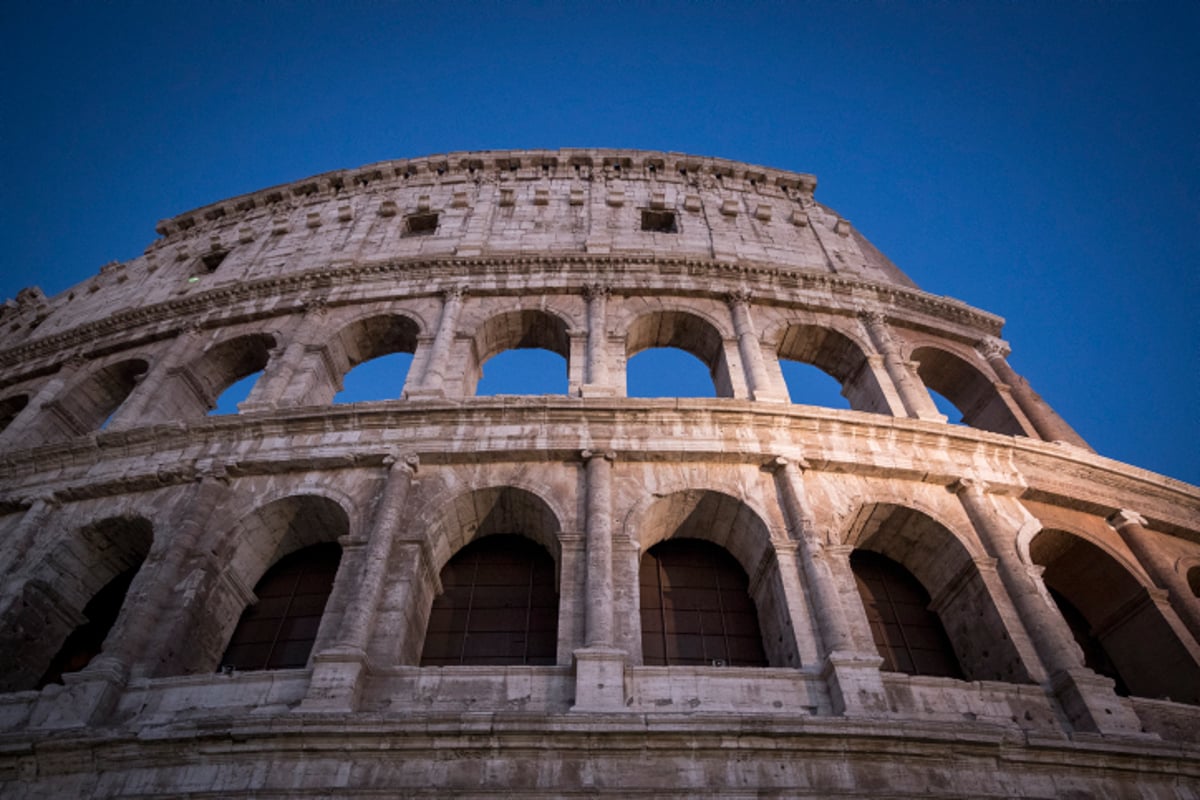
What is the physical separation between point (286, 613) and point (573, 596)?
449 cm

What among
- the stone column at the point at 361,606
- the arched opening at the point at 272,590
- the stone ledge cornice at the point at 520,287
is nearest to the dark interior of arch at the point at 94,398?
the stone ledge cornice at the point at 520,287

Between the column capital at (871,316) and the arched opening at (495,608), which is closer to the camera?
the arched opening at (495,608)

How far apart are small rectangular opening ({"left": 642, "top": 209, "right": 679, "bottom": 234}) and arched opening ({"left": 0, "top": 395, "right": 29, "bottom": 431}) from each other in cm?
1433

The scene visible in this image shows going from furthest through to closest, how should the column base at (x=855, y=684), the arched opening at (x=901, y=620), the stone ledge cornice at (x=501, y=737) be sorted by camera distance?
the arched opening at (x=901, y=620) < the column base at (x=855, y=684) < the stone ledge cornice at (x=501, y=737)

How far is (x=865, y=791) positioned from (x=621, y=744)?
2421mm

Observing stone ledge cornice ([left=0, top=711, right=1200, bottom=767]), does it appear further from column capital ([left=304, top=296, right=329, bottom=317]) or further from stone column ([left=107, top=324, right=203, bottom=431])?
column capital ([left=304, top=296, right=329, bottom=317])

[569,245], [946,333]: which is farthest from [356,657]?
[946,333]

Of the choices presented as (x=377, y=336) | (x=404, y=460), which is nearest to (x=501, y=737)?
(x=404, y=460)

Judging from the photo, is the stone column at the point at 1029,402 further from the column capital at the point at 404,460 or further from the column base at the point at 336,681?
the column base at the point at 336,681

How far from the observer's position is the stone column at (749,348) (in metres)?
12.6

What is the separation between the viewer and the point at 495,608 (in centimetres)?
1058

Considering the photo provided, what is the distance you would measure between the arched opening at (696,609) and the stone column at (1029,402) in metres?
6.95

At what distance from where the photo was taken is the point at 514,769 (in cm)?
740

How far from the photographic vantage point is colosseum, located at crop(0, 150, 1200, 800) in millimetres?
7621
